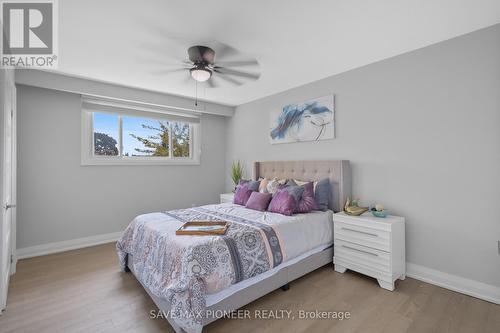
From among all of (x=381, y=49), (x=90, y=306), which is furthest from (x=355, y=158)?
(x=90, y=306)

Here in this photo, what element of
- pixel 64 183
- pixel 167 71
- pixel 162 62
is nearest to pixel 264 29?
Result: pixel 162 62

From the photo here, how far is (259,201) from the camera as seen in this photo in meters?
3.12

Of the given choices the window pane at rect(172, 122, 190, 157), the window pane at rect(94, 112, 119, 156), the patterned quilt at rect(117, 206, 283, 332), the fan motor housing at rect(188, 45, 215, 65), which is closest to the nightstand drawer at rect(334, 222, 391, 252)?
the patterned quilt at rect(117, 206, 283, 332)

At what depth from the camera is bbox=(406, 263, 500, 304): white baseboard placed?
83.1 inches

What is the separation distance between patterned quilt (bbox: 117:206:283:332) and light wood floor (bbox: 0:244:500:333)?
306 millimetres

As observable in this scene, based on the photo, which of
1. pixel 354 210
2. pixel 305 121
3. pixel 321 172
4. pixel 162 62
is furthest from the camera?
pixel 305 121

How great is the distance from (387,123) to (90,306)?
3626 millimetres

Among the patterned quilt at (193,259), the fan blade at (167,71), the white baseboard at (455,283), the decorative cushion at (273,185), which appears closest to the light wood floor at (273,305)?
the white baseboard at (455,283)

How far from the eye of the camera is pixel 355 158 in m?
3.08

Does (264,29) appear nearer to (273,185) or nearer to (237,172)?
(273,185)

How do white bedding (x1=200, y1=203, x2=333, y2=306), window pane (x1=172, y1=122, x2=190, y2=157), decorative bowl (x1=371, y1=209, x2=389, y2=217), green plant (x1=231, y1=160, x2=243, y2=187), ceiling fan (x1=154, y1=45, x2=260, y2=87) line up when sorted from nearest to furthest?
white bedding (x1=200, y1=203, x2=333, y2=306) → ceiling fan (x1=154, y1=45, x2=260, y2=87) → decorative bowl (x1=371, y1=209, x2=389, y2=217) → window pane (x1=172, y1=122, x2=190, y2=157) → green plant (x1=231, y1=160, x2=243, y2=187)

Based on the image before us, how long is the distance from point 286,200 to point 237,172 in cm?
209

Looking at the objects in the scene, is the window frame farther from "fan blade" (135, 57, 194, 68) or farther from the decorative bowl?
the decorative bowl

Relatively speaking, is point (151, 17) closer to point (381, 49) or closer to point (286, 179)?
point (381, 49)
